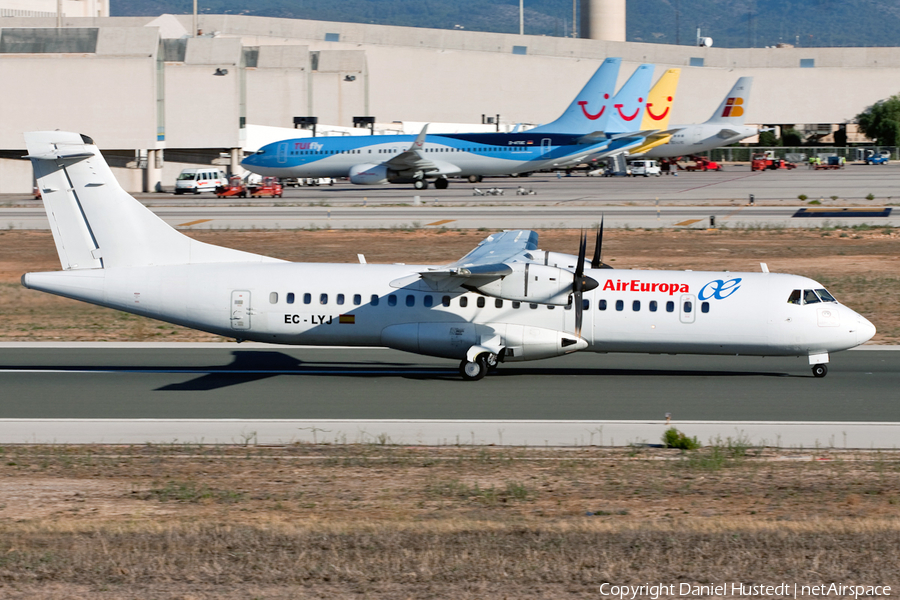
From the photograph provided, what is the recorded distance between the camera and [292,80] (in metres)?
111

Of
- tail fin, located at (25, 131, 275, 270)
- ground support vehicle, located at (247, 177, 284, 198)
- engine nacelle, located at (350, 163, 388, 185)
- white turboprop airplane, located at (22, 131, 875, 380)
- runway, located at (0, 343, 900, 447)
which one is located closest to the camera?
runway, located at (0, 343, 900, 447)

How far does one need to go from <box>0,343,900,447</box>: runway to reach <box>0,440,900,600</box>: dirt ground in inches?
47.4

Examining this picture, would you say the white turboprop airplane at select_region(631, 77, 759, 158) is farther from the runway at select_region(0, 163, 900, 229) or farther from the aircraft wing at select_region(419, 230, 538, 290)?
the aircraft wing at select_region(419, 230, 538, 290)

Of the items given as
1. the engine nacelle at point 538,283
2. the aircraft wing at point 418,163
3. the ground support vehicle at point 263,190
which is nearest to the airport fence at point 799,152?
the aircraft wing at point 418,163

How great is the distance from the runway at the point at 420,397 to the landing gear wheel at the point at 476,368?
0.19 m

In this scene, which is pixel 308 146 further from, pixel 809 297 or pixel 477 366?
pixel 809 297

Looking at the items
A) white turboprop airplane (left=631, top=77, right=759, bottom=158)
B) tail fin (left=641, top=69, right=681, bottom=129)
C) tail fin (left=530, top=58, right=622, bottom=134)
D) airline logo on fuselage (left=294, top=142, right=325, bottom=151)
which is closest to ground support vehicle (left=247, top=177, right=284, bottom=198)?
airline logo on fuselage (left=294, top=142, right=325, bottom=151)

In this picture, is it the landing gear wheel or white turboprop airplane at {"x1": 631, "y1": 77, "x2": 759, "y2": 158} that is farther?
white turboprop airplane at {"x1": 631, "y1": 77, "x2": 759, "y2": 158}

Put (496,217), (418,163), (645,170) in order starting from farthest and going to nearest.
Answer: (645,170) → (418,163) → (496,217)

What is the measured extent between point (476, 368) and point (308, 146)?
195 ft

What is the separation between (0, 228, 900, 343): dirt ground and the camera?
29.9 meters

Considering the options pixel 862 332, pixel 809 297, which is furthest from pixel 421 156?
pixel 862 332

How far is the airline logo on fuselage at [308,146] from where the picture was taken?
3091 inches

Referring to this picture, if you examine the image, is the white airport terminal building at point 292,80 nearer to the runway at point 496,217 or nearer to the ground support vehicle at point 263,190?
the ground support vehicle at point 263,190
